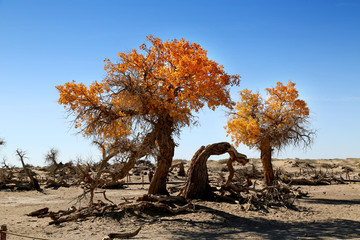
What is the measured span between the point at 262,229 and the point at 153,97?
22.0ft

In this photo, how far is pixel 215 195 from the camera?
16547mm

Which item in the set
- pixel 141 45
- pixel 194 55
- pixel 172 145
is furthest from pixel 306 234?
pixel 141 45

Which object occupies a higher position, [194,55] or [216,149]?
[194,55]

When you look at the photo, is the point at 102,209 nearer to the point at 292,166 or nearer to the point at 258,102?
the point at 258,102

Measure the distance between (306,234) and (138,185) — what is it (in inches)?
846

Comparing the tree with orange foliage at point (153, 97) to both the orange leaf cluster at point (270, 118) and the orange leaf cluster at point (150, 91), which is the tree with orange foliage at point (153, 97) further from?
the orange leaf cluster at point (270, 118)

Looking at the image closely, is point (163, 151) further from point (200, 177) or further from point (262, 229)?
point (262, 229)

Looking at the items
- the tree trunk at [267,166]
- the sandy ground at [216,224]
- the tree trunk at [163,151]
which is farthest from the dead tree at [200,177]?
the tree trunk at [267,166]

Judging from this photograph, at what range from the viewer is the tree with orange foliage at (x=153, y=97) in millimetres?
14594

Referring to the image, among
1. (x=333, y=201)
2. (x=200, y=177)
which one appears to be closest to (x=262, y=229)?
(x=200, y=177)

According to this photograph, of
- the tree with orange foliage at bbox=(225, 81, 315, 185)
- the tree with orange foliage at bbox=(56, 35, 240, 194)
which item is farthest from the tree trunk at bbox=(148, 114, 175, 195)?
the tree with orange foliage at bbox=(225, 81, 315, 185)

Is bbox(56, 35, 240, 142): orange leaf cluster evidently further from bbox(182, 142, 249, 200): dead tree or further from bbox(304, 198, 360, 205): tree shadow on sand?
bbox(304, 198, 360, 205): tree shadow on sand

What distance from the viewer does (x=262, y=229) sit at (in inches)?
486

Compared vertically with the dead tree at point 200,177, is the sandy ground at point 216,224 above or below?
below
